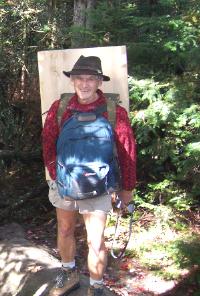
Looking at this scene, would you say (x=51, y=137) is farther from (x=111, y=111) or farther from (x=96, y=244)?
(x=96, y=244)

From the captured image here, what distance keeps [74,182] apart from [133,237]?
2.87 m

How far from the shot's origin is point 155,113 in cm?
545

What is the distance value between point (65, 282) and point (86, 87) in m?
1.75

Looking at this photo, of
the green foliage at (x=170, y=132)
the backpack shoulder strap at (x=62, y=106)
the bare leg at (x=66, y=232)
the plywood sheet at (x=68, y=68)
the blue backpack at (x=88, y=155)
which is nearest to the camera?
the blue backpack at (x=88, y=155)

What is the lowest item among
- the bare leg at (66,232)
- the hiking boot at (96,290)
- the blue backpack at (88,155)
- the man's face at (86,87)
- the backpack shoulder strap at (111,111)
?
the hiking boot at (96,290)

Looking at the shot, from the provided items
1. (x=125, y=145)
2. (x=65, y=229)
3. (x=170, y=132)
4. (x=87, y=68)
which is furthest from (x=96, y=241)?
(x=170, y=132)

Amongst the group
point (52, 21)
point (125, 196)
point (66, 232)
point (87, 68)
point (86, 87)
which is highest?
point (52, 21)

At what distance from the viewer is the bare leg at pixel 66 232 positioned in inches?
147

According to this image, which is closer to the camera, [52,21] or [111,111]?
[111,111]

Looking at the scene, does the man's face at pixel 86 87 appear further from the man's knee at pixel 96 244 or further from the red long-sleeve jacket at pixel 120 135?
the man's knee at pixel 96 244

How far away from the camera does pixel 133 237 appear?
19.6 feet

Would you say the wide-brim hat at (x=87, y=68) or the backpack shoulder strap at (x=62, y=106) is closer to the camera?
the wide-brim hat at (x=87, y=68)

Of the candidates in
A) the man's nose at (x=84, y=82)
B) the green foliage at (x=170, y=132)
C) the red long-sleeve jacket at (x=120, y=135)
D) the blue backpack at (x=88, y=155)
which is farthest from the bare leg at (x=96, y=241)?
the green foliage at (x=170, y=132)

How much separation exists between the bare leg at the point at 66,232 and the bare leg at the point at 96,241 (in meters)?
0.26
